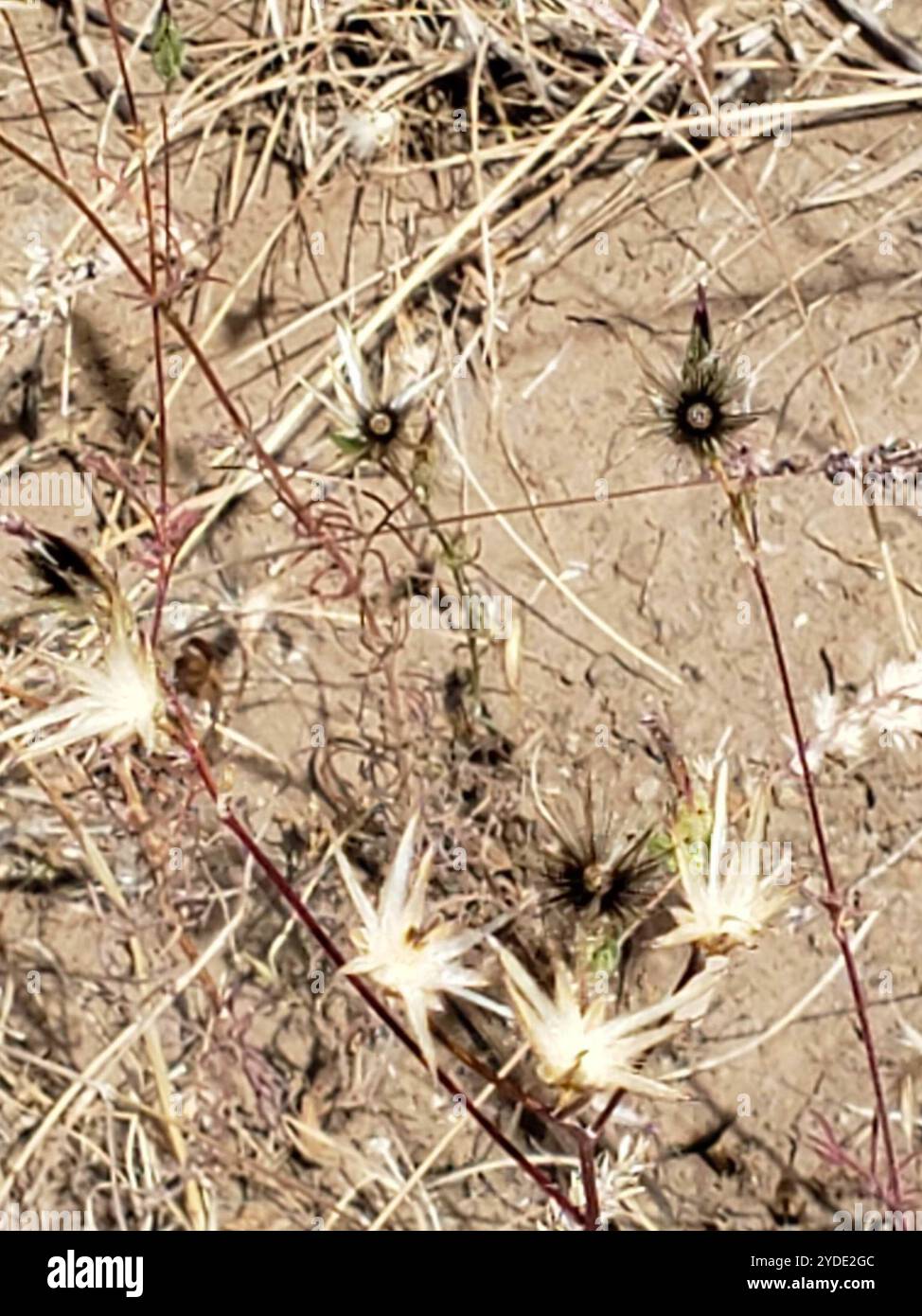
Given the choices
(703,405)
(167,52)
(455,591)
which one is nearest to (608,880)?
(455,591)

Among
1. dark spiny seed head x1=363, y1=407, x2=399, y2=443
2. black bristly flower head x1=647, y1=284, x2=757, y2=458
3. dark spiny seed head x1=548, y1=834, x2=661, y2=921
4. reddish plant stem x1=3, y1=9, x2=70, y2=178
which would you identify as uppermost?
reddish plant stem x1=3, y1=9, x2=70, y2=178

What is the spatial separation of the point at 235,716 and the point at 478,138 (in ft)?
1.87

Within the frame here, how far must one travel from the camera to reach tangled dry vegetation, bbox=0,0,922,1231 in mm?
1412

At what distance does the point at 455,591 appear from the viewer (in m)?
1.53

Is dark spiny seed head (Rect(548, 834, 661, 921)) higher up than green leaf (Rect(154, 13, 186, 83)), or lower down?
lower down

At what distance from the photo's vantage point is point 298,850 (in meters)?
1.50

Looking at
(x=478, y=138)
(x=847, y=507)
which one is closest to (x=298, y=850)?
(x=847, y=507)

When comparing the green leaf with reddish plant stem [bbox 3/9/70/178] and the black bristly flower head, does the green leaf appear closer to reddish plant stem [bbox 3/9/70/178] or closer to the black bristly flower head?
reddish plant stem [bbox 3/9/70/178]

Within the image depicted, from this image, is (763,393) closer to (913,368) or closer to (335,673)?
(913,368)

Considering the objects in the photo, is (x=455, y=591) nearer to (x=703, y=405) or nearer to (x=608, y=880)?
(x=608, y=880)

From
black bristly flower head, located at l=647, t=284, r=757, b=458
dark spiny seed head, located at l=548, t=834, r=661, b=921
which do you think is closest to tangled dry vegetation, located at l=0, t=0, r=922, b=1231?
dark spiny seed head, located at l=548, t=834, r=661, b=921

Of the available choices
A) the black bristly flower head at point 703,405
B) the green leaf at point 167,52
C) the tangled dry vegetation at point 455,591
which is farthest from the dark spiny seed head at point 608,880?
the green leaf at point 167,52

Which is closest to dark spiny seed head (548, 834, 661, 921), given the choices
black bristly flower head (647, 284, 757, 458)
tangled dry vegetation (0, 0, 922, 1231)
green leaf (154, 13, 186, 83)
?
tangled dry vegetation (0, 0, 922, 1231)

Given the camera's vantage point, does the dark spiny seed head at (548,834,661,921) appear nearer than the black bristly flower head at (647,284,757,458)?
No
